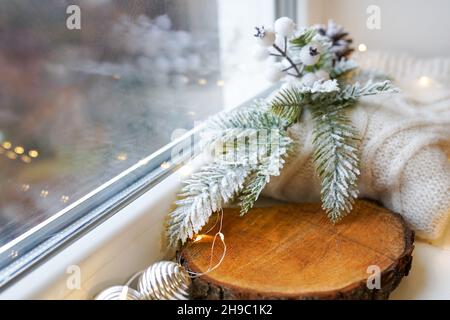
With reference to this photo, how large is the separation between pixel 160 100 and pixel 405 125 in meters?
0.40

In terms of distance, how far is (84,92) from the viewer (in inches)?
24.4

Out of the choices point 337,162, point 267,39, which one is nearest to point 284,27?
point 267,39

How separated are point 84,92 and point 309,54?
347 millimetres

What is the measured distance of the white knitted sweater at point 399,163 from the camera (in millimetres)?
640

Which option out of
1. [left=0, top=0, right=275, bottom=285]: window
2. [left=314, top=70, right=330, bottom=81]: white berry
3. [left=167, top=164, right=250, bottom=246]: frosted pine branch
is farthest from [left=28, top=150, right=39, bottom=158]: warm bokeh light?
[left=314, top=70, right=330, bottom=81]: white berry

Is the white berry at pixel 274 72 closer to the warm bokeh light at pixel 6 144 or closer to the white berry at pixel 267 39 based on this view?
the white berry at pixel 267 39

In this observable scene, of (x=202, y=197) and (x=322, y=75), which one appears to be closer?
(x=202, y=197)

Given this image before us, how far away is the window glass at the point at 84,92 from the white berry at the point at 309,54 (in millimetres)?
236

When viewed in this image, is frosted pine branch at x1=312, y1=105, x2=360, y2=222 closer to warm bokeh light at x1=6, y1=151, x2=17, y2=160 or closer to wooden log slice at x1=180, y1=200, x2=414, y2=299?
wooden log slice at x1=180, y1=200, x2=414, y2=299

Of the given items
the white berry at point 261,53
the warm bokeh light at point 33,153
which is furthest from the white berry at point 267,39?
the warm bokeh light at point 33,153

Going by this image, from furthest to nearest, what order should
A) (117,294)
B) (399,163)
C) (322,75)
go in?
(322,75) → (399,163) → (117,294)

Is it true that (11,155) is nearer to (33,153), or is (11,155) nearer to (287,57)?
(33,153)

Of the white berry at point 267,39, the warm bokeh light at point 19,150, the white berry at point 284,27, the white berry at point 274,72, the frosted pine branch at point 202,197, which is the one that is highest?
the white berry at point 284,27

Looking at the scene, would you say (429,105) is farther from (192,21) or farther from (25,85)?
(25,85)
